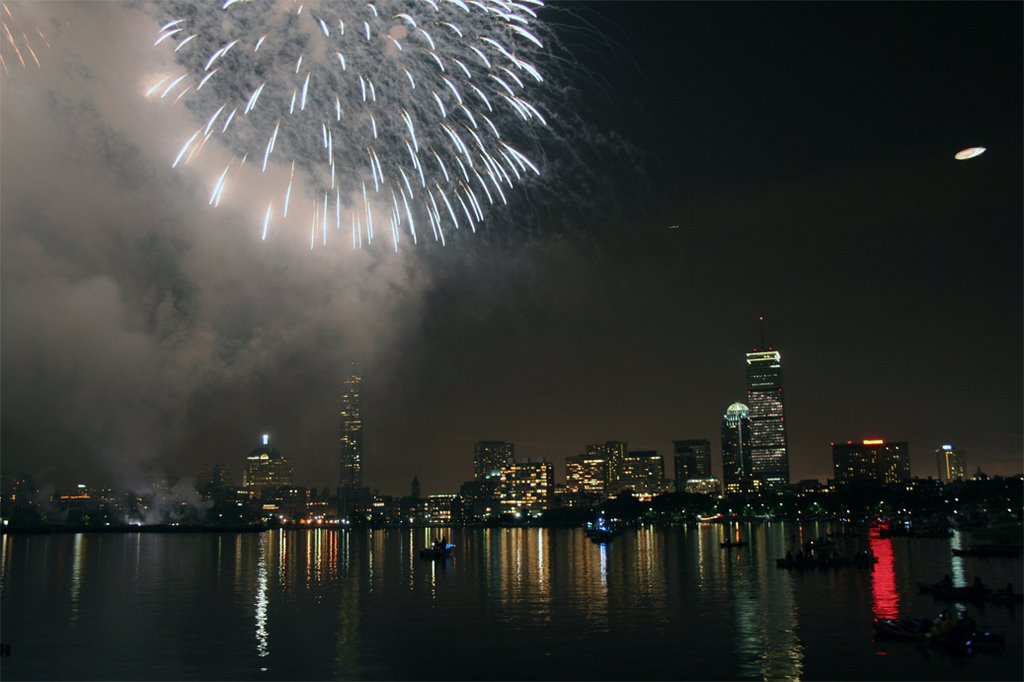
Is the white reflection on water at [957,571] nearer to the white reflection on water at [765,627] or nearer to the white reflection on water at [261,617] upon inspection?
the white reflection on water at [765,627]

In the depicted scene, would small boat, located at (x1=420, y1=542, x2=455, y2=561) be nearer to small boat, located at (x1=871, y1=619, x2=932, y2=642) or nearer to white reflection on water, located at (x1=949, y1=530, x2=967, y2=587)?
white reflection on water, located at (x1=949, y1=530, x2=967, y2=587)

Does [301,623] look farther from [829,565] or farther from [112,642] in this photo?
[829,565]

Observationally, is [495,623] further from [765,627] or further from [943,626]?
[943,626]

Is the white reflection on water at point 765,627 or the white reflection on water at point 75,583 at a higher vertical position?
the white reflection on water at point 765,627

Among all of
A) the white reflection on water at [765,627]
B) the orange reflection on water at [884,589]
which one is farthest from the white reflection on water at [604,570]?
the orange reflection on water at [884,589]

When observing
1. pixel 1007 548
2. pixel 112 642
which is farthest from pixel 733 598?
pixel 1007 548

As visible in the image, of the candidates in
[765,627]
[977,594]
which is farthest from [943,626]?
[977,594]

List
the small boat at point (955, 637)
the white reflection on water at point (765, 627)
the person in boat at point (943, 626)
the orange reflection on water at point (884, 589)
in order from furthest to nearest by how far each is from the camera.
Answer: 1. the orange reflection on water at point (884, 589)
2. the person in boat at point (943, 626)
3. the small boat at point (955, 637)
4. the white reflection on water at point (765, 627)

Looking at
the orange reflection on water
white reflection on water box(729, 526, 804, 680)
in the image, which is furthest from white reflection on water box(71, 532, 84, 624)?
the orange reflection on water
